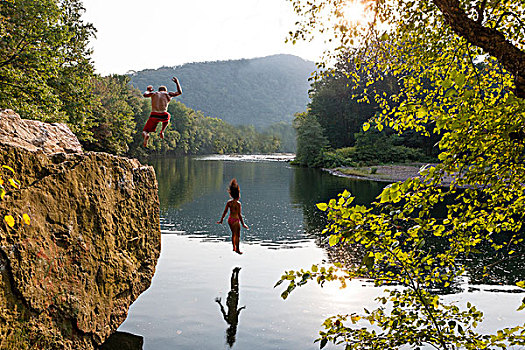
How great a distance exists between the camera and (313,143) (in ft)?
198

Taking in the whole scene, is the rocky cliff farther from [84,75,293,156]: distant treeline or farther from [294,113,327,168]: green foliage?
[294,113,327,168]: green foliage

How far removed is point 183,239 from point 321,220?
7313 mm

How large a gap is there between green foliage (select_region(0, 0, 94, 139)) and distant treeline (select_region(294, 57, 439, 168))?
96.6 feet

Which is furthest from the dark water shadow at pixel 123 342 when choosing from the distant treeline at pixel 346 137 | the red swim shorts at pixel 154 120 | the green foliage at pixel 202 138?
the green foliage at pixel 202 138

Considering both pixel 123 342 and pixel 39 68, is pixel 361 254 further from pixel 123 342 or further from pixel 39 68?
pixel 39 68

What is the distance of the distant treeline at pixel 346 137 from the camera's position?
55219 mm

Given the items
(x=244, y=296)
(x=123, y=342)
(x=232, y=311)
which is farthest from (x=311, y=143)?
(x=123, y=342)

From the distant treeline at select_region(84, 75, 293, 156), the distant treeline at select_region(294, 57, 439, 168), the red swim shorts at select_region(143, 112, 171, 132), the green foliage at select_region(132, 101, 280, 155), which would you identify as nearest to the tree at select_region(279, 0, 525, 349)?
the red swim shorts at select_region(143, 112, 171, 132)

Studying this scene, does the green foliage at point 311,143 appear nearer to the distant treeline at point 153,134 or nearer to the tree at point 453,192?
the distant treeline at point 153,134

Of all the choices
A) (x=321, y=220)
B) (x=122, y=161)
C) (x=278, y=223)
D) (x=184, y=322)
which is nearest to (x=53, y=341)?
(x=184, y=322)

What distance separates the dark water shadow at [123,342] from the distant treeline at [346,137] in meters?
40.4

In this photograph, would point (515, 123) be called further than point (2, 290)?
No

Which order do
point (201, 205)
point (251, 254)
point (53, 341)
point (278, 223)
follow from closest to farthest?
1. point (53, 341)
2. point (251, 254)
3. point (278, 223)
4. point (201, 205)

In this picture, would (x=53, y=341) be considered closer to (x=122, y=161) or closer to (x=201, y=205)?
(x=122, y=161)
